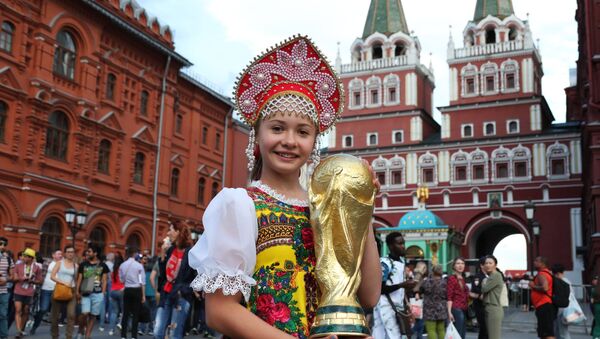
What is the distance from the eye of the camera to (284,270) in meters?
2.20

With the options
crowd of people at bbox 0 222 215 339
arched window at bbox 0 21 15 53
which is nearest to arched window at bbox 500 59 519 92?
arched window at bbox 0 21 15 53

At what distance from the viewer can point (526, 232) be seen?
40.1m

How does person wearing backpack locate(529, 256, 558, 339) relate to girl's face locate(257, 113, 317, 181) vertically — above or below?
below

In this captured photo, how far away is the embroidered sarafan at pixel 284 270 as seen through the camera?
213 cm

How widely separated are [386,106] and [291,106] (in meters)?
44.9

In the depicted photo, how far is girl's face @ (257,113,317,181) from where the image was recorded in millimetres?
2367

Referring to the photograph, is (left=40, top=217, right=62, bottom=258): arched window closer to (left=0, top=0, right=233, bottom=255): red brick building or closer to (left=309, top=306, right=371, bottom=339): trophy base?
(left=0, top=0, right=233, bottom=255): red brick building

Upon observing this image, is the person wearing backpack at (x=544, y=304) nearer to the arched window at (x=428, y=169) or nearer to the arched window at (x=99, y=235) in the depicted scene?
the arched window at (x=99, y=235)

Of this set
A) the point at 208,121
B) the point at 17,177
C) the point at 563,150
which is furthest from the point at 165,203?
the point at 563,150

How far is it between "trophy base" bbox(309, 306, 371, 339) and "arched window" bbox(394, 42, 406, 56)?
47.9 meters

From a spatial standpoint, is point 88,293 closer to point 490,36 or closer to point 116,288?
point 116,288

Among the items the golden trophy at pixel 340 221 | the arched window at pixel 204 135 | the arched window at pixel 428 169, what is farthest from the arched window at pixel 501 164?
the golden trophy at pixel 340 221

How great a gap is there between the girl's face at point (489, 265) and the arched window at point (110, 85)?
1944cm

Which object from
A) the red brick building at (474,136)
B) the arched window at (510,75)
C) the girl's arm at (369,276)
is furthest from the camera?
the arched window at (510,75)
